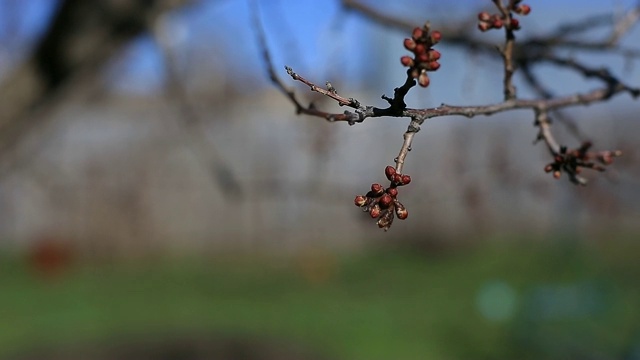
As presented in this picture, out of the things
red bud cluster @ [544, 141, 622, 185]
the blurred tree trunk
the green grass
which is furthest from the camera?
the green grass

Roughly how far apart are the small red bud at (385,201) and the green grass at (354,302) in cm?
538

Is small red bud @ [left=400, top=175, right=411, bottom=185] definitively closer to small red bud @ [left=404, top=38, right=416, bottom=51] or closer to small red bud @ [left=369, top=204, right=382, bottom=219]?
small red bud @ [left=369, top=204, right=382, bottom=219]

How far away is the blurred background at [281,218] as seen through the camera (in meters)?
3.63

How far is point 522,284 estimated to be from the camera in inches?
400

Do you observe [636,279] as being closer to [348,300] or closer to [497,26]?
[348,300]

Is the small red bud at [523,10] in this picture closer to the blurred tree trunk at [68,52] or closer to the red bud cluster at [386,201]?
the red bud cluster at [386,201]

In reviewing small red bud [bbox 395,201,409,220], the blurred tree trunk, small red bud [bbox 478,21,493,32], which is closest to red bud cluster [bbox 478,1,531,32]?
small red bud [bbox 478,21,493,32]

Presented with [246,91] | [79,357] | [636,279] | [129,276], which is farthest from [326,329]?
[246,91]

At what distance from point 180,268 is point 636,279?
21.5ft

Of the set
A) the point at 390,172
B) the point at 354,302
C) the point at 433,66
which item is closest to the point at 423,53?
the point at 433,66

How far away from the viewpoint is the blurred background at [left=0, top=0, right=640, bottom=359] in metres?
3.63

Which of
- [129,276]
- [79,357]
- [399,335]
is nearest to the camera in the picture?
[79,357]

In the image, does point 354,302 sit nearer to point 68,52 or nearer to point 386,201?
point 68,52

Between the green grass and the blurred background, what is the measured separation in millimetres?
42
